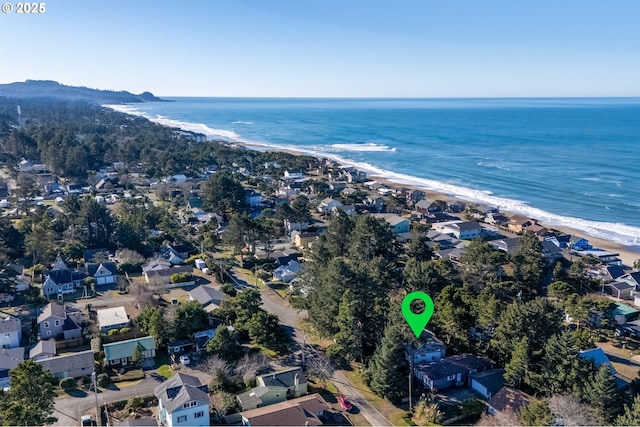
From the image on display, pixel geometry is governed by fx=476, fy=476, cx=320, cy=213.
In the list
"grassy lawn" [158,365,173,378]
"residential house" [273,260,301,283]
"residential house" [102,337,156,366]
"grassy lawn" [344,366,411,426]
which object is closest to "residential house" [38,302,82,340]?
"residential house" [102,337,156,366]

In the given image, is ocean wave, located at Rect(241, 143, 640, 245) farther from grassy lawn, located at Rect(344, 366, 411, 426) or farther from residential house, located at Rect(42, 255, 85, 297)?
residential house, located at Rect(42, 255, 85, 297)

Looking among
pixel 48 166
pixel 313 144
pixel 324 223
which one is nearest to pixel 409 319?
pixel 324 223

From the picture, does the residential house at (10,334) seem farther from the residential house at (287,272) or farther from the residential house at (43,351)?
the residential house at (287,272)

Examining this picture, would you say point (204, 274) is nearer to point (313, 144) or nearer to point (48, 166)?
point (48, 166)

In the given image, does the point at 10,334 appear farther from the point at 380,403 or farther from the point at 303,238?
the point at 303,238

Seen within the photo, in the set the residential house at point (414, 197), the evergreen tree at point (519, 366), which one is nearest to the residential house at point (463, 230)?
the residential house at point (414, 197)

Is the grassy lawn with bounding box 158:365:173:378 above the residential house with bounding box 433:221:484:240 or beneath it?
beneath

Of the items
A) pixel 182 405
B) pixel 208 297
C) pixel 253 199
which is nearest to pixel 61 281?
pixel 208 297
